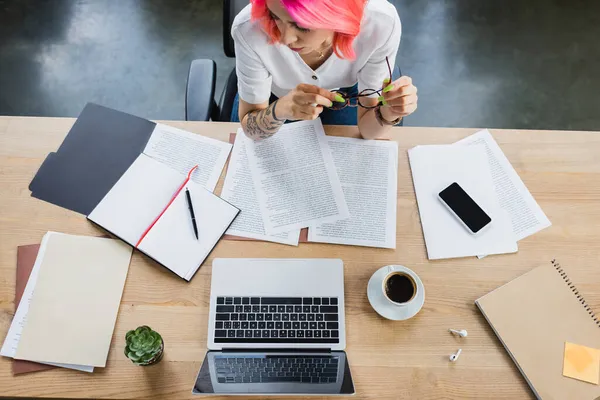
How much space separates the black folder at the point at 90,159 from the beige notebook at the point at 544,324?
34.7 inches

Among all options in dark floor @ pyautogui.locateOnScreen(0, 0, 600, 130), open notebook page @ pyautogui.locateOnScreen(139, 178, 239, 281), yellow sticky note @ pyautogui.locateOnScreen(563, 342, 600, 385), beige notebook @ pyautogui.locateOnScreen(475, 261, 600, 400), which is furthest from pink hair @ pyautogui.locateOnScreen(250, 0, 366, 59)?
dark floor @ pyautogui.locateOnScreen(0, 0, 600, 130)

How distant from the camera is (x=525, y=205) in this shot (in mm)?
1163

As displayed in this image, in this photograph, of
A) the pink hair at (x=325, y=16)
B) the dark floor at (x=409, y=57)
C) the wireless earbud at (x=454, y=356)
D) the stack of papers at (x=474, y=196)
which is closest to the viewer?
the pink hair at (x=325, y=16)

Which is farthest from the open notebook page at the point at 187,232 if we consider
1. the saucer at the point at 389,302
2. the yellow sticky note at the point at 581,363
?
the yellow sticky note at the point at 581,363

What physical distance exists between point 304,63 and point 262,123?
0.18 m

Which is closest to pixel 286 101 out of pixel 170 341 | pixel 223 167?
pixel 223 167

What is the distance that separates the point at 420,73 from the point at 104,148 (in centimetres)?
157

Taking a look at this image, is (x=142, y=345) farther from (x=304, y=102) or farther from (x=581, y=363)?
(x=581, y=363)

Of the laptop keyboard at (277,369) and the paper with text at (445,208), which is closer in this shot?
the laptop keyboard at (277,369)

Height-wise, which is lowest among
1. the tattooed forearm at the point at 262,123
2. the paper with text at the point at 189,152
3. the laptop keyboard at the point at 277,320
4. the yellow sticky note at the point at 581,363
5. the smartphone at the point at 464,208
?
the laptop keyboard at the point at 277,320

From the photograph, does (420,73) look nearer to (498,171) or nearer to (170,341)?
(498,171)

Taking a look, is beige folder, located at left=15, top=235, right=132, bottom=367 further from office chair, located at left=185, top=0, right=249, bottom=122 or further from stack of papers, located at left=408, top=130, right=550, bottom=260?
stack of papers, located at left=408, top=130, right=550, bottom=260

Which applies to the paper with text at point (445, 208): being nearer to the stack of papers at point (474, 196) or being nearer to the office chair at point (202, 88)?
the stack of papers at point (474, 196)

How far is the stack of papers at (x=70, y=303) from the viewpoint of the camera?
3.29 ft
